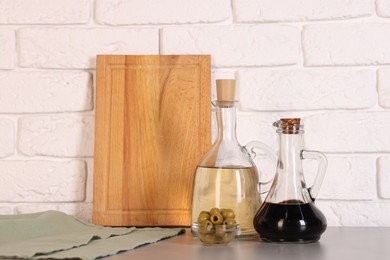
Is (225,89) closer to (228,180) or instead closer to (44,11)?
(228,180)

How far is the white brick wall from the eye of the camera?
1.27 m

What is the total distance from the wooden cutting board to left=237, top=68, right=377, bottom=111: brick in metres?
0.09

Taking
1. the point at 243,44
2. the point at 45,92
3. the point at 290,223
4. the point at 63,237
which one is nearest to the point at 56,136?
the point at 45,92

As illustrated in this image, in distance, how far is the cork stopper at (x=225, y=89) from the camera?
1120 millimetres

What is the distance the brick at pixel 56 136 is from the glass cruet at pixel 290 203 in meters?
0.40

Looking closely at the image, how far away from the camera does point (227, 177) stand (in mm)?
1105

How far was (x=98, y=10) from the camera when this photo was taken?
1311mm

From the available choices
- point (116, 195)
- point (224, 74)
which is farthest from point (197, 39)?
point (116, 195)

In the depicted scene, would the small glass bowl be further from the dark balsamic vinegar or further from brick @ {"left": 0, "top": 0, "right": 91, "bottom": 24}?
brick @ {"left": 0, "top": 0, "right": 91, "bottom": 24}

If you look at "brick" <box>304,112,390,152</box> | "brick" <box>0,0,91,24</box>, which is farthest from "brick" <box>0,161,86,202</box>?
"brick" <box>304,112,390,152</box>

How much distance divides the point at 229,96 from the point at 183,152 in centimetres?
18

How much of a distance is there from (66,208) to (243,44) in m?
0.48

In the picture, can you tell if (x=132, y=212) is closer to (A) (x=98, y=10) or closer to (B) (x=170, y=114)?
(B) (x=170, y=114)

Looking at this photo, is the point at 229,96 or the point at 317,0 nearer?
the point at 229,96
